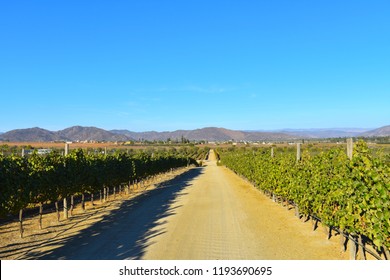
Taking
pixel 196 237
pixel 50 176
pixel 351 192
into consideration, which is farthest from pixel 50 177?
pixel 351 192

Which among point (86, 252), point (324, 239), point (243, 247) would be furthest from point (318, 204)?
point (86, 252)

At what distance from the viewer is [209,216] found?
49.9 ft

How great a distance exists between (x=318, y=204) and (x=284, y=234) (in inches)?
72.4

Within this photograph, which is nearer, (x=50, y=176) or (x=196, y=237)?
(x=196, y=237)

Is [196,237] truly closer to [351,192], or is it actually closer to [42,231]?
[351,192]

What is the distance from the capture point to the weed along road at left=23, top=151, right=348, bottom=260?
934cm

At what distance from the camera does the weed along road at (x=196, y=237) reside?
9344mm

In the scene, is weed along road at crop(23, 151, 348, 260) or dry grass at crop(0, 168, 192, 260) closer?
weed along road at crop(23, 151, 348, 260)

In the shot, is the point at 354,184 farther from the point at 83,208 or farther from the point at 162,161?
the point at 162,161

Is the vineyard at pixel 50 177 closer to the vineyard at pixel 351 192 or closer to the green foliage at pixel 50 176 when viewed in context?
the green foliage at pixel 50 176

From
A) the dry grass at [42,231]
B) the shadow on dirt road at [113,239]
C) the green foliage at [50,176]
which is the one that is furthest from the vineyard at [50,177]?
the shadow on dirt road at [113,239]

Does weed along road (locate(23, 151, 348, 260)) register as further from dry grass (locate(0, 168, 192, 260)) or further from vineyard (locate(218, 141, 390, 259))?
vineyard (locate(218, 141, 390, 259))

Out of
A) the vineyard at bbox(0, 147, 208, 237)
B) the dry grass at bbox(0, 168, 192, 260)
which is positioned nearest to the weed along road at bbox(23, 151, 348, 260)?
the dry grass at bbox(0, 168, 192, 260)

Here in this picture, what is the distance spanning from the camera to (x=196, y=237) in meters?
11.2
